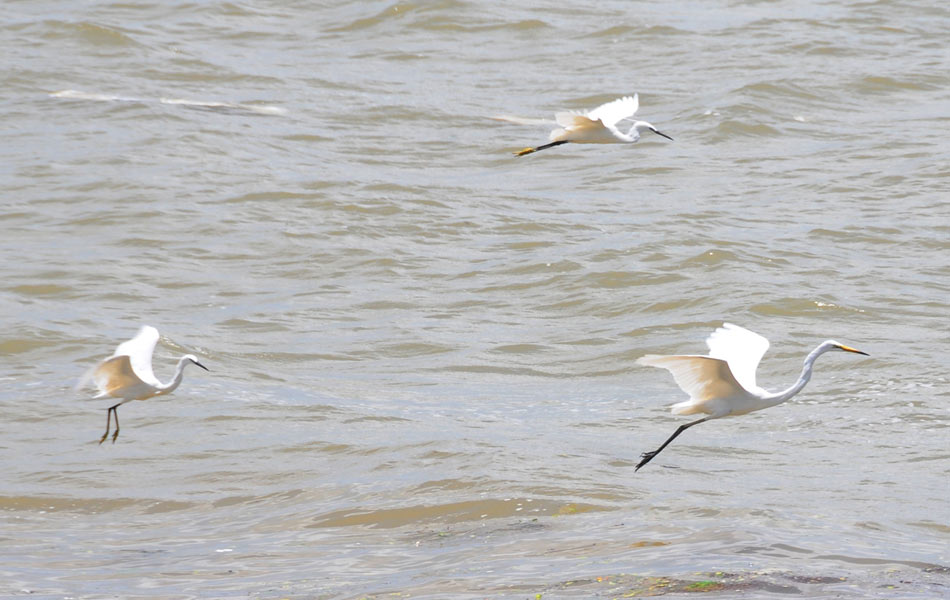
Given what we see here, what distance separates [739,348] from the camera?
24.9 feet

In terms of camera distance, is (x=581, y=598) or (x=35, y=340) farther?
(x=35, y=340)

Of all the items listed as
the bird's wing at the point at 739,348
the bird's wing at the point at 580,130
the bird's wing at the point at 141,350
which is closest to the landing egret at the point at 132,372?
the bird's wing at the point at 141,350

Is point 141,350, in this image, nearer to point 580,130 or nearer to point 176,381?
point 176,381

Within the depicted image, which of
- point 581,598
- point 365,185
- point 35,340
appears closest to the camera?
point 581,598

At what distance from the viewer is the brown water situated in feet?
25.6

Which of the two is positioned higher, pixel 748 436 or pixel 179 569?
pixel 179 569

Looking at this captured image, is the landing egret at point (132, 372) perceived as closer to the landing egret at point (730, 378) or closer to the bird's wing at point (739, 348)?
the landing egret at point (730, 378)

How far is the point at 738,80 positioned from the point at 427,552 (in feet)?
43.0

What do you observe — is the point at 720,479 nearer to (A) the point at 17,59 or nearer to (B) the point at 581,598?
(B) the point at 581,598

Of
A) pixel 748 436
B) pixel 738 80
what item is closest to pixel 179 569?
pixel 748 436

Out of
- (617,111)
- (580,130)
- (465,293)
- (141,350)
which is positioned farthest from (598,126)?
(141,350)

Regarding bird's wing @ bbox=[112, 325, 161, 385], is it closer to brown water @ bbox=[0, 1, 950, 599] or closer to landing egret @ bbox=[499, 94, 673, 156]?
brown water @ bbox=[0, 1, 950, 599]

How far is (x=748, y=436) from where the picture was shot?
10.3m

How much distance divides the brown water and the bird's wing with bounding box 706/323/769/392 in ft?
2.68
